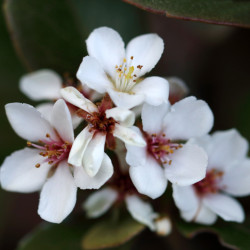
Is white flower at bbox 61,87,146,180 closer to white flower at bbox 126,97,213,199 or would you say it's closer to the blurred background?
white flower at bbox 126,97,213,199

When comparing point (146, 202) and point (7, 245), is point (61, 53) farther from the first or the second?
point (7, 245)

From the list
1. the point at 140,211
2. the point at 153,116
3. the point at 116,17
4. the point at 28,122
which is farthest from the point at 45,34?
the point at 140,211

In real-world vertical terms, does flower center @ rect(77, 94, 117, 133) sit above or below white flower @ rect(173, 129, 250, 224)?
above

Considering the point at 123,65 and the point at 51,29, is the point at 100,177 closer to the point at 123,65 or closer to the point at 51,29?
the point at 123,65

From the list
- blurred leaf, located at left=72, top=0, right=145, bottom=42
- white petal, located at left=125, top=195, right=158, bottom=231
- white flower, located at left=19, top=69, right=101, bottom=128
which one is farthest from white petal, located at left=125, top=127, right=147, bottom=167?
blurred leaf, located at left=72, top=0, right=145, bottom=42

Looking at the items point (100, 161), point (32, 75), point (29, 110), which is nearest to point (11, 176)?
point (29, 110)
